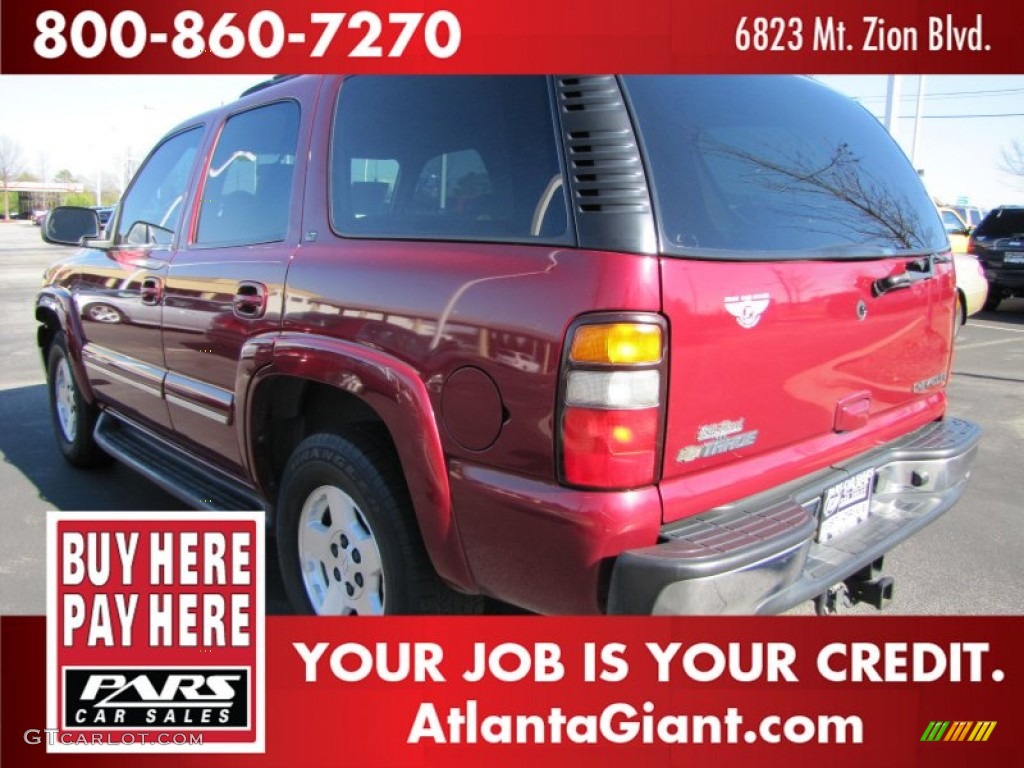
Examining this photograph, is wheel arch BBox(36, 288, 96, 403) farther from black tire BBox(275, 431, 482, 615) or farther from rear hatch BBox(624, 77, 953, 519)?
rear hatch BBox(624, 77, 953, 519)

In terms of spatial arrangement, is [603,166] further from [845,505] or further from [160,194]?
[160,194]

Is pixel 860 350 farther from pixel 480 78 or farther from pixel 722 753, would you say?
pixel 480 78

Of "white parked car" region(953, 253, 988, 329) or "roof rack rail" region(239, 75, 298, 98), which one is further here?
"white parked car" region(953, 253, 988, 329)

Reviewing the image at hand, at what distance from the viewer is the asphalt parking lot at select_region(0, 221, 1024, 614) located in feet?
10.6

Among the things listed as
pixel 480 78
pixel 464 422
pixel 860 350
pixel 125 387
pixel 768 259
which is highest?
pixel 480 78

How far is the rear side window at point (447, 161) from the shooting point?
2051 mm

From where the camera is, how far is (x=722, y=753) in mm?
2141

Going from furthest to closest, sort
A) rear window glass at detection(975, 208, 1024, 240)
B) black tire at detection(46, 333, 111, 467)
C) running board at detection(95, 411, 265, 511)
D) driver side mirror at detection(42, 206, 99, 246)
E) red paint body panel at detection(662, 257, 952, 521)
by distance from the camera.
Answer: rear window glass at detection(975, 208, 1024, 240), black tire at detection(46, 333, 111, 467), driver side mirror at detection(42, 206, 99, 246), running board at detection(95, 411, 265, 511), red paint body panel at detection(662, 257, 952, 521)

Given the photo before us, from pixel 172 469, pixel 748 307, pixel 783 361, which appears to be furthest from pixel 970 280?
pixel 172 469

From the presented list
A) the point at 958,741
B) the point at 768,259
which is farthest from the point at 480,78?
the point at 958,741

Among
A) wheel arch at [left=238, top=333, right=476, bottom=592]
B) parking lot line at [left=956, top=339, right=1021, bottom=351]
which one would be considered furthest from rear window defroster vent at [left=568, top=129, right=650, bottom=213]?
parking lot line at [left=956, top=339, right=1021, bottom=351]

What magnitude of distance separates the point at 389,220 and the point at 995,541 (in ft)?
10.7

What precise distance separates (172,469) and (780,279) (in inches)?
108

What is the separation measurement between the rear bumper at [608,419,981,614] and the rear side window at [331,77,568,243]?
0.80 m
